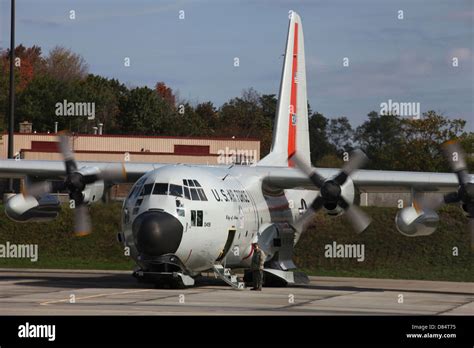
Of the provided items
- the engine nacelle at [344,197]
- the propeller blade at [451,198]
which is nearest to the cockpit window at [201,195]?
the engine nacelle at [344,197]

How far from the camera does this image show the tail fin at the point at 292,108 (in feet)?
117

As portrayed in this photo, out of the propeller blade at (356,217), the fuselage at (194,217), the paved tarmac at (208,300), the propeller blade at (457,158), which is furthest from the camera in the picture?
the propeller blade at (356,217)

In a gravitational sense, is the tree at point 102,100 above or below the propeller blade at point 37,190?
above

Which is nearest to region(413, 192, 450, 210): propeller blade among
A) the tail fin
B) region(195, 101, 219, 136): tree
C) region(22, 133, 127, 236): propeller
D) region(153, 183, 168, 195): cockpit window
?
the tail fin

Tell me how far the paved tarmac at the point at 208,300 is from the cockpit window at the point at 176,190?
2.78 metres

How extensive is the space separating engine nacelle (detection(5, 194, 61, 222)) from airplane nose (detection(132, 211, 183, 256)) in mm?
7130

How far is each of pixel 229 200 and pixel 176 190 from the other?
2599 millimetres

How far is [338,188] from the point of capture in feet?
96.3

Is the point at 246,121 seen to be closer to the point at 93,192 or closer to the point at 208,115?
the point at 208,115

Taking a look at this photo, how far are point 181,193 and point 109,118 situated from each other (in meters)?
66.8

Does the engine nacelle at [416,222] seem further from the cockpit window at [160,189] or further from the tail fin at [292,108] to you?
the cockpit window at [160,189]

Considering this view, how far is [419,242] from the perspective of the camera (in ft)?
150
